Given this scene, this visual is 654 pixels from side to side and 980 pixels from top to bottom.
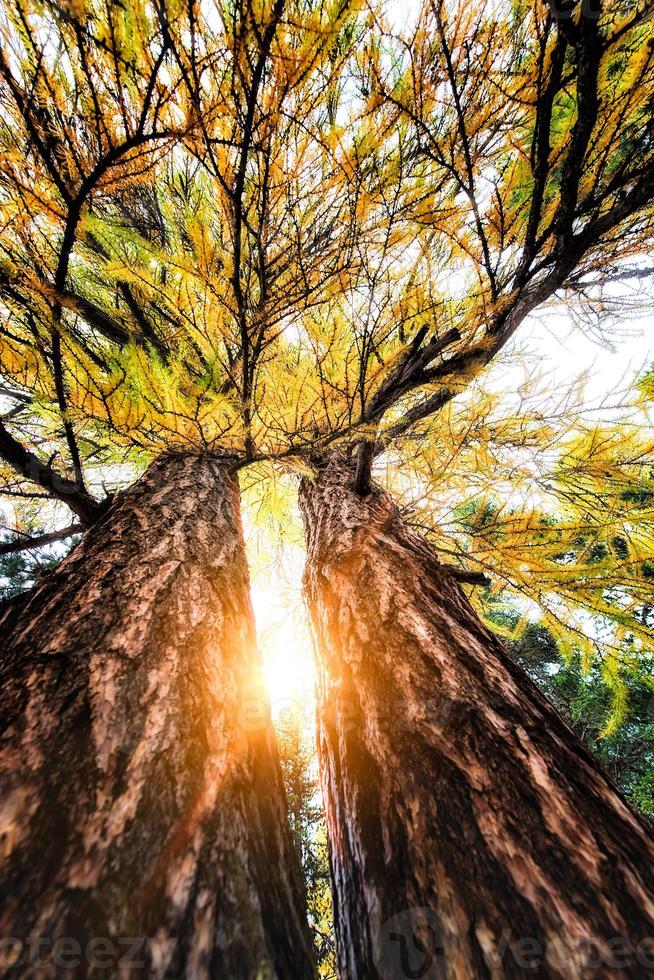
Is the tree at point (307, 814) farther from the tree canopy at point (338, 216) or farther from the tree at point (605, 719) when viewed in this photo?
the tree at point (605, 719)

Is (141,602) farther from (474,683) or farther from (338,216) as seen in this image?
(338,216)

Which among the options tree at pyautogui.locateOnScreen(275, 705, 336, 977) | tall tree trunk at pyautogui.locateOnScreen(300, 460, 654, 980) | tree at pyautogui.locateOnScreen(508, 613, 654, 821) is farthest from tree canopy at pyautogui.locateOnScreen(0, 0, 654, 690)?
tree at pyautogui.locateOnScreen(508, 613, 654, 821)

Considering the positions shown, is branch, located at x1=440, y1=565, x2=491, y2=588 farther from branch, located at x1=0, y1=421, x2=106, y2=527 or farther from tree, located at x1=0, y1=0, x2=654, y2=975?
branch, located at x1=0, y1=421, x2=106, y2=527

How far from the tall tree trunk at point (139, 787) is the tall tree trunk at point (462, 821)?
7.4 inches

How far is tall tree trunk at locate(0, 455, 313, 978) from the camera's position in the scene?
59 cm

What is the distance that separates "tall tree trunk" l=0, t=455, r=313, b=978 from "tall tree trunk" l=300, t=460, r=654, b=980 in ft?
0.62

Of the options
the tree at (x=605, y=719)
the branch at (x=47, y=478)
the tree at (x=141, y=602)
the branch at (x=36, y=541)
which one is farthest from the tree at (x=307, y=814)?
the tree at (x=605, y=719)

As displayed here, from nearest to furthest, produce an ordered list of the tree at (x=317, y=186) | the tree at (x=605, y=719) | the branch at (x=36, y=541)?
the tree at (x=317, y=186)
the branch at (x=36, y=541)
the tree at (x=605, y=719)

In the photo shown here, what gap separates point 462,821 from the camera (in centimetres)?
81

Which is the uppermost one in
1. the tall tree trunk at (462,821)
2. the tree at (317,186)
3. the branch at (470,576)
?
the tree at (317,186)

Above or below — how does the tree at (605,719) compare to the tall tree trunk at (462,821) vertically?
above

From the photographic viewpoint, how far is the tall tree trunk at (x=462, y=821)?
2.11ft

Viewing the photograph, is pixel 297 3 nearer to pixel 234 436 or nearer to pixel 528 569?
A: pixel 234 436

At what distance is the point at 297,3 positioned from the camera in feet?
3.87
